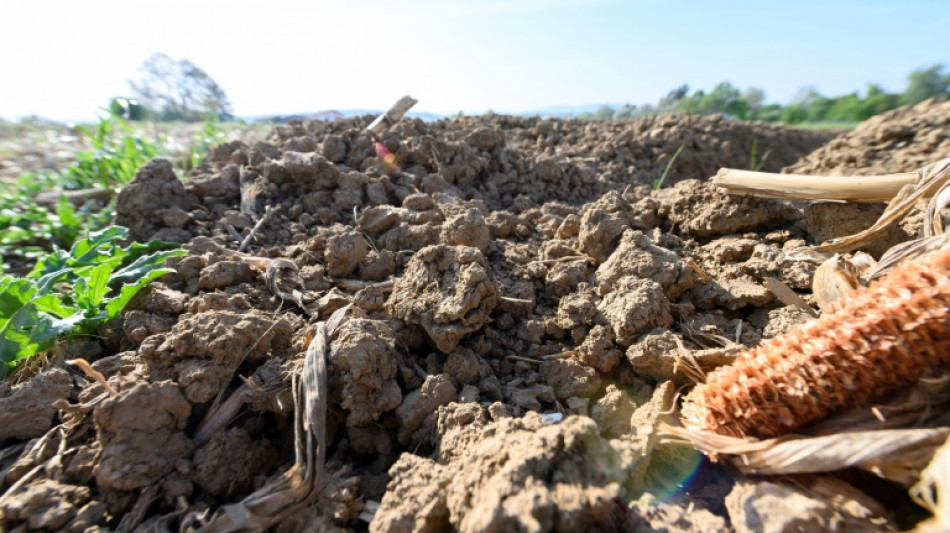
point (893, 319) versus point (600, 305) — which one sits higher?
point (893, 319)

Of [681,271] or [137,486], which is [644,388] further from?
[137,486]

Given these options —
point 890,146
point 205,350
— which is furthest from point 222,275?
point 890,146

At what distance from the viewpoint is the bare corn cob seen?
1.03 meters

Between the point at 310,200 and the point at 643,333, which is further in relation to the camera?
the point at 310,200

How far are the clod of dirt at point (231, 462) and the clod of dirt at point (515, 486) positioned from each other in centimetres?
48

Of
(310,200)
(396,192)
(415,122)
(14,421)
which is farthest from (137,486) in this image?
(415,122)

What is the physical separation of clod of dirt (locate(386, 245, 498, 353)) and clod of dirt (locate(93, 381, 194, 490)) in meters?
0.77

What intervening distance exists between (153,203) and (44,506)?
1985 millimetres

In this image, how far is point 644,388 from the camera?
163 cm

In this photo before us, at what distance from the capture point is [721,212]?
2.09m

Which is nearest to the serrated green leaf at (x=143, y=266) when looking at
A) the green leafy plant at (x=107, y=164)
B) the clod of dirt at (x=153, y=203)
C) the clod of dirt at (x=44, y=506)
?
the clod of dirt at (x=153, y=203)

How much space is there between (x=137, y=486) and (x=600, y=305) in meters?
1.56

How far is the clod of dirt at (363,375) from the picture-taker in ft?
4.90

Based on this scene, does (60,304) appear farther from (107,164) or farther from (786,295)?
(107,164)
